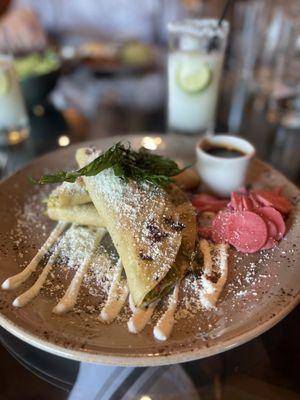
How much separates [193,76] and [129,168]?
0.63m

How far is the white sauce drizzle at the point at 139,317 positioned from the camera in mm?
805

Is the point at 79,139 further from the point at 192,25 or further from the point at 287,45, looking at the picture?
the point at 287,45

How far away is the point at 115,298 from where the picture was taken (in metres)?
0.90

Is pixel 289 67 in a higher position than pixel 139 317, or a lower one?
higher

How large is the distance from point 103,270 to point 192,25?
3.45 feet

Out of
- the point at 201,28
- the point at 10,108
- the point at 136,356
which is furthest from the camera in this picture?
the point at 10,108

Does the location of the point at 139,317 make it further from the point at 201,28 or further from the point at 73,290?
the point at 201,28

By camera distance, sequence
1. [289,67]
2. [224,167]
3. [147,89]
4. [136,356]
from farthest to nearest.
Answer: [147,89] < [289,67] < [224,167] < [136,356]

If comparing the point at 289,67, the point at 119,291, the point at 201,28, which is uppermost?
the point at 201,28

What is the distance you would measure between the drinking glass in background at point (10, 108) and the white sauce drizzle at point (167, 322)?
1137 mm

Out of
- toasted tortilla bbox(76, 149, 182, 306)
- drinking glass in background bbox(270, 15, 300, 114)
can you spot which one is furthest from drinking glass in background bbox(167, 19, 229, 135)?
toasted tortilla bbox(76, 149, 182, 306)

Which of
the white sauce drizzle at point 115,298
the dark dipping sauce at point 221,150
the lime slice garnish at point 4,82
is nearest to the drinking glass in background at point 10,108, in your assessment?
the lime slice garnish at point 4,82

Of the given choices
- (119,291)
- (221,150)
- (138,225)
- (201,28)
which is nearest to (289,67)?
(201,28)

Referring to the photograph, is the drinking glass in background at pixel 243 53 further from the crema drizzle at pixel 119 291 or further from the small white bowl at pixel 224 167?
the crema drizzle at pixel 119 291
